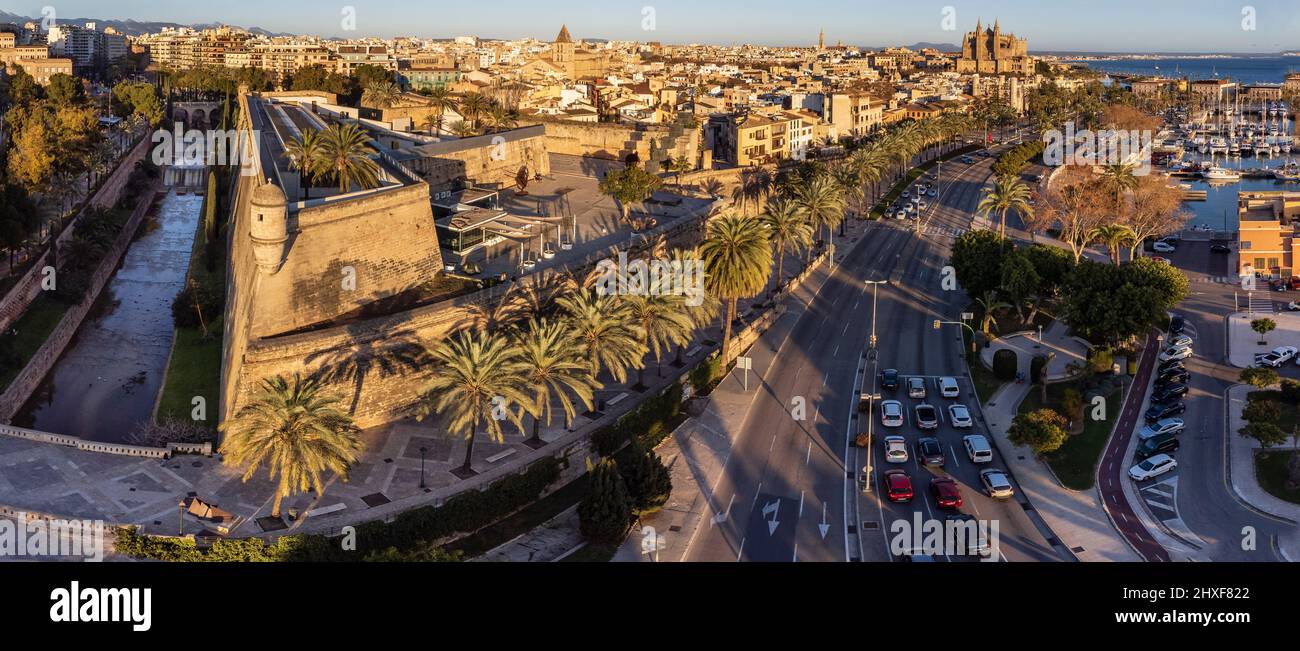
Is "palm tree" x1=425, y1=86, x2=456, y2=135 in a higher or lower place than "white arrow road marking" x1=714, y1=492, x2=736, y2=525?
higher

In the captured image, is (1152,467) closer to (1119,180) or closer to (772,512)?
(772,512)

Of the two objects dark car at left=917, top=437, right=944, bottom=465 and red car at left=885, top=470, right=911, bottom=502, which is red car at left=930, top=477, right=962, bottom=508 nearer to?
red car at left=885, top=470, right=911, bottom=502

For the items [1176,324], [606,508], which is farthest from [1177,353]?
[606,508]

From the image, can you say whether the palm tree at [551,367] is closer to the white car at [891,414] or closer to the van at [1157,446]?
the white car at [891,414]

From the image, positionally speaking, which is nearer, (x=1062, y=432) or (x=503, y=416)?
(x=503, y=416)

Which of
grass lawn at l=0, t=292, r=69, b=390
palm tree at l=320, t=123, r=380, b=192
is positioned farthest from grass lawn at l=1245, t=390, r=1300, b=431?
grass lawn at l=0, t=292, r=69, b=390

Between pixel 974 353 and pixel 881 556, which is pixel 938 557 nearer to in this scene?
pixel 881 556

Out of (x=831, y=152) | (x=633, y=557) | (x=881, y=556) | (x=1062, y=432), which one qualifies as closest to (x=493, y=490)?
(x=633, y=557)
